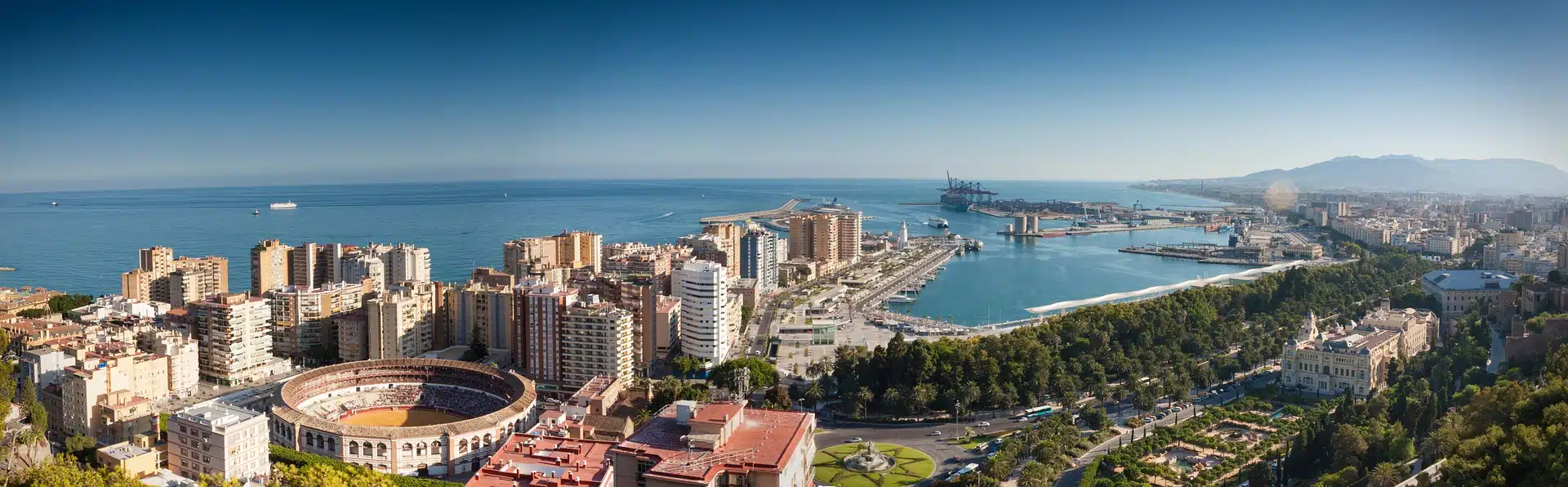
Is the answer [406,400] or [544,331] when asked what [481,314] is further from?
[406,400]

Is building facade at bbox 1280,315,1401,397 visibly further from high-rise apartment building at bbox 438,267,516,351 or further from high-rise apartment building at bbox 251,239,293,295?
high-rise apartment building at bbox 251,239,293,295

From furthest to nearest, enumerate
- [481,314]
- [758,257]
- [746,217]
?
[746,217]
[758,257]
[481,314]

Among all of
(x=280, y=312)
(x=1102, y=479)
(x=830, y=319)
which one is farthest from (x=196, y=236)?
(x=1102, y=479)

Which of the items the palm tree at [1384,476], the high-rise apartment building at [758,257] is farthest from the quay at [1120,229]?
the palm tree at [1384,476]

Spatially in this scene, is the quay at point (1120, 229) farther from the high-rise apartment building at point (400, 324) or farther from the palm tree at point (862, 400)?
the high-rise apartment building at point (400, 324)

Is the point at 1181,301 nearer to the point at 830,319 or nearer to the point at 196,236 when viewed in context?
the point at 830,319

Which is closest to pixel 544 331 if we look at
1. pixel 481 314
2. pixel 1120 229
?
pixel 481 314
